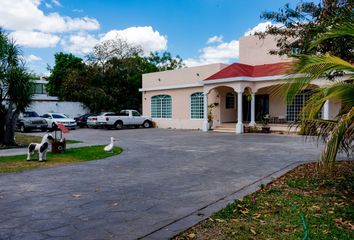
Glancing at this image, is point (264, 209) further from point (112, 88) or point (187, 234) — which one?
point (112, 88)

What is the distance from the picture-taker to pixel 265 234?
4.02 meters

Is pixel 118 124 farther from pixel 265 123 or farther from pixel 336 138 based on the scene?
pixel 336 138

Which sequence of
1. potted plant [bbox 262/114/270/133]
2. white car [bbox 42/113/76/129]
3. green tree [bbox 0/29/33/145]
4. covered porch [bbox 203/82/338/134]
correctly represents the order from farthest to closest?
white car [bbox 42/113/76/129] → covered porch [bbox 203/82/338/134] → potted plant [bbox 262/114/270/133] → green tree [bbox 0/29/33/145]

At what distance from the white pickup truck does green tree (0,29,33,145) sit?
430 inches

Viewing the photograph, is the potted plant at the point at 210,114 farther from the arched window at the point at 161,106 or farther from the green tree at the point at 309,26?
the green tree at the point at 309,26

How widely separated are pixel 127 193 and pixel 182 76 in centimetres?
2014

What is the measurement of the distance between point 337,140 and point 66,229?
12.8 ft

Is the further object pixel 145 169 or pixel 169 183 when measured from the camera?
pixel 145 169

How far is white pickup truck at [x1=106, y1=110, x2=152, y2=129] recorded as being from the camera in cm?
2517

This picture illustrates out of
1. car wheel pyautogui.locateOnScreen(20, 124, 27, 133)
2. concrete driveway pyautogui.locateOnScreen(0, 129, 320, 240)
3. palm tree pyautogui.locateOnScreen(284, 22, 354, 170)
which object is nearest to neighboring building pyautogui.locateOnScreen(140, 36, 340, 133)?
car wheel pyautogui.locateOnScreen(20, 124, 27, 133)

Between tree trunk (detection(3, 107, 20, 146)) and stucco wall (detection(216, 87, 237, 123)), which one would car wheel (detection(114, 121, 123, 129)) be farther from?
tree trunk (detection(3, 107, 20, 146))

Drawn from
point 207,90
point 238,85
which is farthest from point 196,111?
point 238,85

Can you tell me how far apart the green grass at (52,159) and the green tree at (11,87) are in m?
3.64

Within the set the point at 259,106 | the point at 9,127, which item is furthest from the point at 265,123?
the point at 9,127
